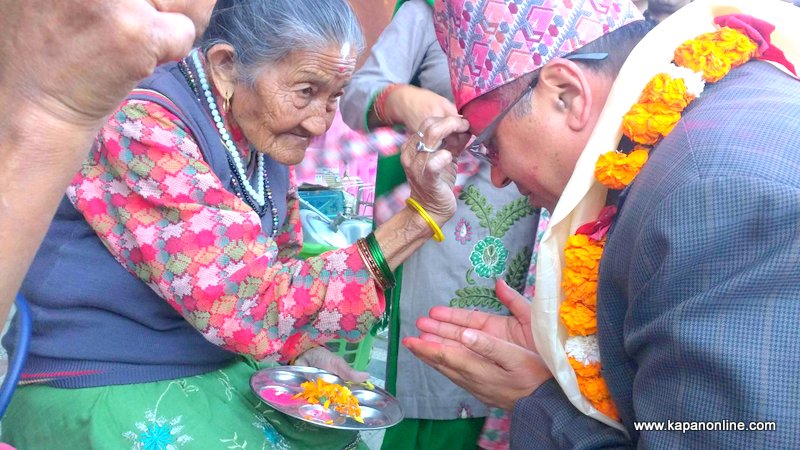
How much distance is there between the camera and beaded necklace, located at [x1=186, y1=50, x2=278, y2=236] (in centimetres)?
211

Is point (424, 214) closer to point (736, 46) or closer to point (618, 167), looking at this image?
point (618, 167)

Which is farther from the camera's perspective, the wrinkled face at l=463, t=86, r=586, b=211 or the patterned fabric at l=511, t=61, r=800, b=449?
the wrinkled face at l=463, t=86, r=586, b=211

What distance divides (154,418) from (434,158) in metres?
1.03

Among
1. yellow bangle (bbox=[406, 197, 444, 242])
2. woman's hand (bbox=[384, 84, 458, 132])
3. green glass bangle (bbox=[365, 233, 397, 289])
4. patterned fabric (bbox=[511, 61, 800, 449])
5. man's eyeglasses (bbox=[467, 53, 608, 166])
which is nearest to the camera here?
patterned fabric (bbox=[511, 61, 800, 449])

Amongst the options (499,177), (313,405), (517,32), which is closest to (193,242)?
(313,405)

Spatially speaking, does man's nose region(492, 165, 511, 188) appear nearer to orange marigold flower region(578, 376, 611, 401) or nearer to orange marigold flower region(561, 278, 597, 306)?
orange marigold flower region(561, 278, 597, 306)

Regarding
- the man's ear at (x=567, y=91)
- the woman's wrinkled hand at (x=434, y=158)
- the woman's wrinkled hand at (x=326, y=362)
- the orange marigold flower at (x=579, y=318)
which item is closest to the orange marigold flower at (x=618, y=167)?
the man's ear at (x=567, y=91)

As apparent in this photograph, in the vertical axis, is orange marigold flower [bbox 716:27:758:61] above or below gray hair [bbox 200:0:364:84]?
above

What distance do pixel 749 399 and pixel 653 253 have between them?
0.28 metres

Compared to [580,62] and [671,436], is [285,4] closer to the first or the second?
[580,62]

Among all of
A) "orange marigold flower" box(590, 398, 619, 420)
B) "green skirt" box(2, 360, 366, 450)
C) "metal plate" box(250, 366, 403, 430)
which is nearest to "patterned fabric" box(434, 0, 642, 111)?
"orange marigold flower" box(590, 398, 619, 420)

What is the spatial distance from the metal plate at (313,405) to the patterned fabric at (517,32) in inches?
37.0

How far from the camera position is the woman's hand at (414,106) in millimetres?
2411

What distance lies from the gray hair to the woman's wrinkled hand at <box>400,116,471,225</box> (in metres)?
0.37
